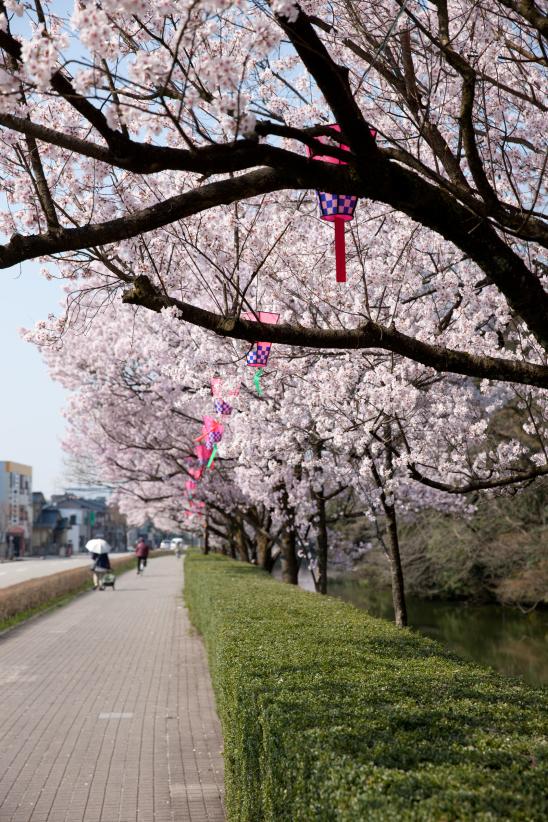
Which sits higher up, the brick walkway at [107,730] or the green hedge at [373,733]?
the green hedge at [373,733]

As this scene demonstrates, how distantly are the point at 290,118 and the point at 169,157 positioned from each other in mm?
5156

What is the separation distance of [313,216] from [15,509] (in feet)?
290

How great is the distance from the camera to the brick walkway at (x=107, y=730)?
20.2 ft

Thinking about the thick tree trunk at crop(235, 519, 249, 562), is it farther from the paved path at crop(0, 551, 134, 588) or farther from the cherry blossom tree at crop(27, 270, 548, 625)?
the paved path at crop(0, 551, 134, 588)

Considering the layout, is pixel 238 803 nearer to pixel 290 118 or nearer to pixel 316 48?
pixel 316 48

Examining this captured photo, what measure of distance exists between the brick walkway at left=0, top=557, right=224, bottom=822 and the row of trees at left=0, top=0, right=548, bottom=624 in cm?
343

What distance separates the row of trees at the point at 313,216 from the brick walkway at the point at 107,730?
11.2ft

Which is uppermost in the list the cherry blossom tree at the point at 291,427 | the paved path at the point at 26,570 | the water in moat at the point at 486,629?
the cherry blossom tree at the point at 291,427

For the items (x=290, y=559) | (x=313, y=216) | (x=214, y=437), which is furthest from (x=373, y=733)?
(x=290, y=559)

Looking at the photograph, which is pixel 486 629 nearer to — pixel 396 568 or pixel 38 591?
pixel 38 591

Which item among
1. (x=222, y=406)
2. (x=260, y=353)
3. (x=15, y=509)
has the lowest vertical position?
(x=260, y=353)

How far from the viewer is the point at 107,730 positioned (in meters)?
8.28

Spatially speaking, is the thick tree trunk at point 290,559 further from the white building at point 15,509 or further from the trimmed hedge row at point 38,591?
the white building at point 15,509

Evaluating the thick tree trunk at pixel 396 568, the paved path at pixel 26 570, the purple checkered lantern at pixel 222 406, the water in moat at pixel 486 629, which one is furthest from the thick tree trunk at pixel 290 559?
the paved path at pixel 26 570
